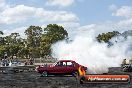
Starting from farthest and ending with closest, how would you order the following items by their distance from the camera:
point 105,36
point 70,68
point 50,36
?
point 105,36 → point 50,36 → point 70,68

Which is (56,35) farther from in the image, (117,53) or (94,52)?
(94,52)

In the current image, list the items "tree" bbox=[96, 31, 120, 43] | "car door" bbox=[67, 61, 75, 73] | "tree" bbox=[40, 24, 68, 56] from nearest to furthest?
1. "car door" bbox=[67, 61, 75, 73]
2. "tree" bbox=[40, 24, 68, 56]
3. "tree" bbox=[96, 31, 120, 43]

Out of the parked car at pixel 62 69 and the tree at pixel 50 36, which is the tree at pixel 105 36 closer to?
the tree at pixel 50 36

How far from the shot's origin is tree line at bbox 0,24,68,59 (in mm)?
97250

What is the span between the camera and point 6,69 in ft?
153

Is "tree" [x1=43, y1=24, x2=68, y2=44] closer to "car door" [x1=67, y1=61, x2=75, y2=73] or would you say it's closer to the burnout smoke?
the burnout smoke

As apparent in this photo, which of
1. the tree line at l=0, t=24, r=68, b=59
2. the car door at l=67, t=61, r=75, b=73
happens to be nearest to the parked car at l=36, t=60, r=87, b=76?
the car door at l=67, t=61, r=75, b=73

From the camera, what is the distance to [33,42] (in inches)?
4257

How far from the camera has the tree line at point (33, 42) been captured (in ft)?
319

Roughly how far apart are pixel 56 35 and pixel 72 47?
41.5 meters

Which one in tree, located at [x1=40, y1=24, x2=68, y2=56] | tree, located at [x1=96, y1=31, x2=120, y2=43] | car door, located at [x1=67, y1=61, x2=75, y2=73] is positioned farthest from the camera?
tree, located at [x1=96, y1=31, x2=120, y2=43]

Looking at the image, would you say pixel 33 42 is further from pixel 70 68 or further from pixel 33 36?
pixel 70 68

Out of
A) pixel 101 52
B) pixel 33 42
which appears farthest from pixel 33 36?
pixel 101 52

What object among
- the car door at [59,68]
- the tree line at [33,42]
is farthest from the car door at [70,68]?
the tree line at [33,42]
